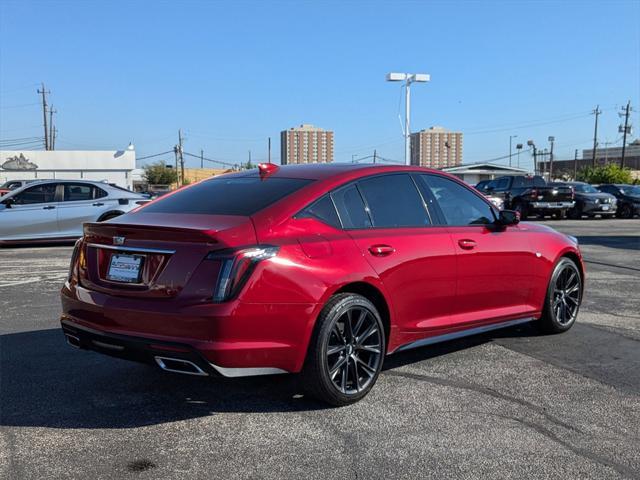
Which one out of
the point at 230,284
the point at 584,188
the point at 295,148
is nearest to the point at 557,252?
the point at 230,284

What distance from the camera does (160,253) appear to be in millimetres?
3963

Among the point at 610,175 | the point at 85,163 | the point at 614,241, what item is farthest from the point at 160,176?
the point at 614,241

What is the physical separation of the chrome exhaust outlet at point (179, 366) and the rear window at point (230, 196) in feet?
3.26

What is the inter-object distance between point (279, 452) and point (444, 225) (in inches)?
94.3

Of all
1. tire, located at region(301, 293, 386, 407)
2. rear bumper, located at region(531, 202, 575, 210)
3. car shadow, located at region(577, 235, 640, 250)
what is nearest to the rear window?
tire, located at region(301, 293, 386, 407)

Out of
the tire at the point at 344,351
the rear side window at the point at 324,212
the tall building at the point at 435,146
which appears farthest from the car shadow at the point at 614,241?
the tall building at the point at 435,146

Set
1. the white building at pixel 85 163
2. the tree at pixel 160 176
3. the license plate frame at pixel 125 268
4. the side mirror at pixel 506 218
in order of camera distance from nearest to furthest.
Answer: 1. the license plate frame at pixel 125 268
2. the side mirror at pixel 506 218
3. the white building at pixel 85 163
4. the tree at pixel 160 176

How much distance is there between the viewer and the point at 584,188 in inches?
1125

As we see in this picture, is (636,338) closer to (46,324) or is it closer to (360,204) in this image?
(360,204)

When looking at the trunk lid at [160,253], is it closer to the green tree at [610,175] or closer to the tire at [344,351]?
the tire at [344,351]

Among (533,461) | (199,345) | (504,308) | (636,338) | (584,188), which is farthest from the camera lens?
(584,188)

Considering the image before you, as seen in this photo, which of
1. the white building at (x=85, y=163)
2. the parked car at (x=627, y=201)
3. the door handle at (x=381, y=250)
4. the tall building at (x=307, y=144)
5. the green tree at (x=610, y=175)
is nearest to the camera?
the door handle at (x=381, y=250)

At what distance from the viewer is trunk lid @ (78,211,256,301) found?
3.83m

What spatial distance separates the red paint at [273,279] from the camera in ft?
12.5
